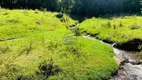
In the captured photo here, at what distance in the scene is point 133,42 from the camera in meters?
43.3

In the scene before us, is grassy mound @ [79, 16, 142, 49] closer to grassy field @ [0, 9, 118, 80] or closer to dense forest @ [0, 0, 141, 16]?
grassy field @ [0, 9, 118, 80]

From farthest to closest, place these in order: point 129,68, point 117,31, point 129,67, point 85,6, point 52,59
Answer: point 85,6, point 117,31, point 129,67, point 129,68, point 52,59

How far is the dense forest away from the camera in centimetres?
8250

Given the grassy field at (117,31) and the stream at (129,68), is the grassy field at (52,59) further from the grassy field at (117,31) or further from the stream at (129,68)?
the grassy field at (117,31)

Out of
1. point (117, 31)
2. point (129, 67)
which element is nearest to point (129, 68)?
point (129, 67)

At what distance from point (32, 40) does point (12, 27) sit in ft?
31.8

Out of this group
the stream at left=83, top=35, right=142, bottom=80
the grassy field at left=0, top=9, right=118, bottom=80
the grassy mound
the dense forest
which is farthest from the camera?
the dense forest

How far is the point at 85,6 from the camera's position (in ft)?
311

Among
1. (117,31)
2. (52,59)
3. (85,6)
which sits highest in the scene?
(85,6)

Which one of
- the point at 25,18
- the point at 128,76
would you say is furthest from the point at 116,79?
the point at 25,18

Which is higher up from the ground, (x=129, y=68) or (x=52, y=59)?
(x=52, y=59)

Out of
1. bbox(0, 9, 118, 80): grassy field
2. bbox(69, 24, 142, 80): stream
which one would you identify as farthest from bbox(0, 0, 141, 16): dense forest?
bbox(69, 24, 142, 80): stream

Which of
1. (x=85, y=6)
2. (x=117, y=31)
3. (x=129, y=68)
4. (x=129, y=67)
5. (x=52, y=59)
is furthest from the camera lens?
(x=85, y=6)

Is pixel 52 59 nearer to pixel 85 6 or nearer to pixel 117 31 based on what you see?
pixel 117 31
